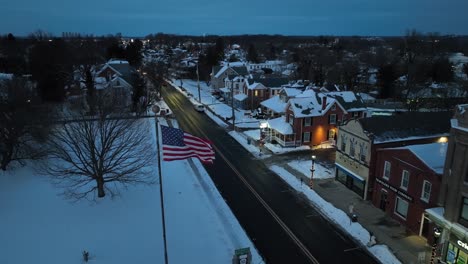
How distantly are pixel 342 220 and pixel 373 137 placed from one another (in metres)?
7.61

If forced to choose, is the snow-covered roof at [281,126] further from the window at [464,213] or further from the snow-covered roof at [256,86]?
the window at [464,213]

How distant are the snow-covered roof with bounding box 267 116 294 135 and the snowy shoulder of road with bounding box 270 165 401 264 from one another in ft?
32.6

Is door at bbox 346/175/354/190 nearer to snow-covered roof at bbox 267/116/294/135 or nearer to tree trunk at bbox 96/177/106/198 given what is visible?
snow-covered roof at bbox 267/116/294/135

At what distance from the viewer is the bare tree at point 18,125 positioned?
33.1 metres

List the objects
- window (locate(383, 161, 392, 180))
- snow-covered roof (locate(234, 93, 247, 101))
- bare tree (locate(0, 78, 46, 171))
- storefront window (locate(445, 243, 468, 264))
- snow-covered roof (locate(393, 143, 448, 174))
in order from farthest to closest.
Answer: snow-covered roof (locate(234, 93, 247, 101)) < bare tree (locate(0, 78, 46, 171)) < window (locate(383, 161, 392, 180)) < snow-covered roof (locate(393, 143, 448, 174)) < storefront window (locate(445, 243, 468, 264))

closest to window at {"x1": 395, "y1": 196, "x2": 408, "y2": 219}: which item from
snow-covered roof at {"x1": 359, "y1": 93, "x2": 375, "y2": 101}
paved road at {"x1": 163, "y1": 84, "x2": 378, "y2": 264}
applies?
paved road at {"x1": 163, "y1": 84, "x2": 378, "y2": 264}

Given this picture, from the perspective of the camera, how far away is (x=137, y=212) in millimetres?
26688

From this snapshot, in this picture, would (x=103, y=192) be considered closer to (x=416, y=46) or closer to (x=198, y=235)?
(x=198, y=235)

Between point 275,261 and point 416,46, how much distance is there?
102 m

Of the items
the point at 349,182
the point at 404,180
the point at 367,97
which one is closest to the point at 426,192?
the point at 404,180

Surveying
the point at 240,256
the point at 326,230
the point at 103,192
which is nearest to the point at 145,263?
the point at 240,256

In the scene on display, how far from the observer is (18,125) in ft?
109

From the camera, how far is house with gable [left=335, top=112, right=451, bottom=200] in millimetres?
29688

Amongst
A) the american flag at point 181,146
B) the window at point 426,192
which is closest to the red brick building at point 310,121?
the window at point 426,192
